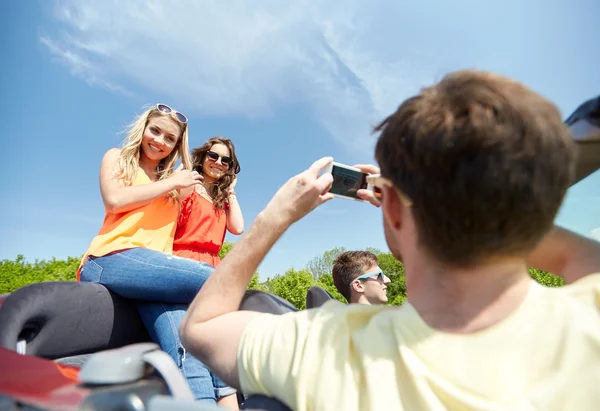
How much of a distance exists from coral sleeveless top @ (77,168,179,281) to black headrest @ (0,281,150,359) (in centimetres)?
28

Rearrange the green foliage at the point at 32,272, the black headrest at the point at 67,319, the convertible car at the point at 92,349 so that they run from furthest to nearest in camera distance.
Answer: the green foliage at the point at 32,272, the black headrest at the point at 67,319, the convertible car at the point at 92,349

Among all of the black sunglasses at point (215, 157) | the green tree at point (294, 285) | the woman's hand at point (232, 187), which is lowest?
the woman's hand at point (232, 187)

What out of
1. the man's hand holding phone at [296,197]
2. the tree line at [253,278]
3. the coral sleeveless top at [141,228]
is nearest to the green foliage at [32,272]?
the tree line at [253,278]

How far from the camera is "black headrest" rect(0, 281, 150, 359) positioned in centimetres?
170

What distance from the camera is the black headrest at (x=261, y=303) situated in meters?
1.30

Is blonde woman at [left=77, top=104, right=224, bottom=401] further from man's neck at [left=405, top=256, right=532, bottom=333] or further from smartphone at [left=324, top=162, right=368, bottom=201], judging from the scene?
man's neck at [left=405, top=256, right=532, bottom=333]

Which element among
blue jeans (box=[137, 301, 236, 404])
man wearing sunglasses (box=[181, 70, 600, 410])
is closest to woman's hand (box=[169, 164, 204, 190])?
blue jeans (box=[137, 301, 236, 404])

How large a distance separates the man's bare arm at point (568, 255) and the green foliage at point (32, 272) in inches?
562

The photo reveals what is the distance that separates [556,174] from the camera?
885 millimetres

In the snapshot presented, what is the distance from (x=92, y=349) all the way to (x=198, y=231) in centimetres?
95

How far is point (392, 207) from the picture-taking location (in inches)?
41.8

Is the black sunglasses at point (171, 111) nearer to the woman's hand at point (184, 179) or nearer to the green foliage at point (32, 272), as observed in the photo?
the woman's hand at point (184, 179)

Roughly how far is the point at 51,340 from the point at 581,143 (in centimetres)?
206

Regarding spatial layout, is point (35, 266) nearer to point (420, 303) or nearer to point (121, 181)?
point (121, 181)
